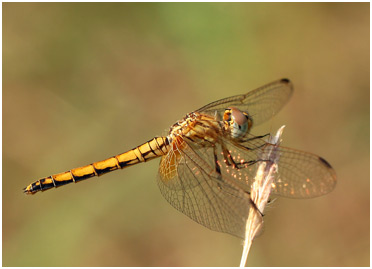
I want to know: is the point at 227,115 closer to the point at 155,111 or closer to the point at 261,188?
the point at 261,188

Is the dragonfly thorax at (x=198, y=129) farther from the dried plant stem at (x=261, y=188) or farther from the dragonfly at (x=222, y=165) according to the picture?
the dried plant stem at (x=261, y=188)

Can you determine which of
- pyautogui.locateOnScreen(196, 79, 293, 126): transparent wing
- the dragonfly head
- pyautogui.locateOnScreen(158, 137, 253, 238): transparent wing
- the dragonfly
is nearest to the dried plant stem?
the dragonfly

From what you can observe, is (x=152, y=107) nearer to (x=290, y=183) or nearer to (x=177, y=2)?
(x=177, y=2)

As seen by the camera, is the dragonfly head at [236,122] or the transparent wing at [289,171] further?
the dragonfly head at [236,122]

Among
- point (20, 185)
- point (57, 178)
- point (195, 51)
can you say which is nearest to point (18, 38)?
point (20, 185)

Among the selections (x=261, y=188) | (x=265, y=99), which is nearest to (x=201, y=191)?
(x=261, y=188)

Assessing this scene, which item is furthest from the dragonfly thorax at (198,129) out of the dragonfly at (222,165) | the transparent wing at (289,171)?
the transparent wing at (289,171)

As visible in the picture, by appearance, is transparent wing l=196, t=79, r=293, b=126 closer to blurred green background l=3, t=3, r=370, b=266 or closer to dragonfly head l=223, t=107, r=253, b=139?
dragonfly head l=223, t=107, r=253, b=139
